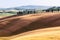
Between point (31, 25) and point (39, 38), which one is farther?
point (31, 25)

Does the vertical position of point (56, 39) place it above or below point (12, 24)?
above

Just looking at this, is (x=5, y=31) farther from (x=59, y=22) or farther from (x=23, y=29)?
(x=59, y=22)

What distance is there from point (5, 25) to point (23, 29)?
465 cm

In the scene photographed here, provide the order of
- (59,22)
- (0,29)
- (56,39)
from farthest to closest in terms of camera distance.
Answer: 1. (0,29)
2. (59,22)
3. (56,39)

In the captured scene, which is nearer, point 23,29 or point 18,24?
point 23,29

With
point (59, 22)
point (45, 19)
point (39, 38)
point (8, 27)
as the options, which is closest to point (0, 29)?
point (8, 27)

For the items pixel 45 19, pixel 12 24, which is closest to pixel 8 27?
pixel 12 24

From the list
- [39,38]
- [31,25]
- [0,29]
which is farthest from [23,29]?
[39,38]

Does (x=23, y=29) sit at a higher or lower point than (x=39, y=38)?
lower

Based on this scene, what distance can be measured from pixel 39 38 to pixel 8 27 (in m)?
16.8

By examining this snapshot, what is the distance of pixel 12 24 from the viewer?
33219 mm

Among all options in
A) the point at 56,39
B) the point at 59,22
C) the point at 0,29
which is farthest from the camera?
the point at 0,29

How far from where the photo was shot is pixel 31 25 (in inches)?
1230

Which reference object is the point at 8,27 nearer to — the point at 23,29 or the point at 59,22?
the point at 23,29
